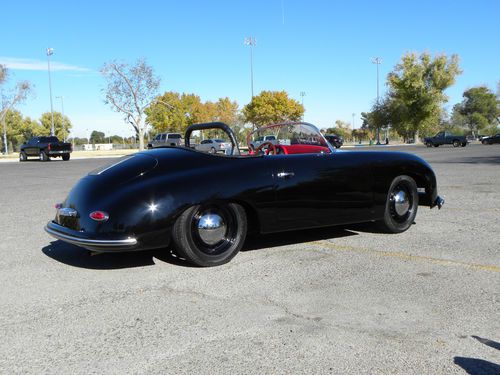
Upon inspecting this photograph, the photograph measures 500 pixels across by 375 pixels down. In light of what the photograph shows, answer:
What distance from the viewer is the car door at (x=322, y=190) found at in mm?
4559

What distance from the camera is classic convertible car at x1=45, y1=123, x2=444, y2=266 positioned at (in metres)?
3.91

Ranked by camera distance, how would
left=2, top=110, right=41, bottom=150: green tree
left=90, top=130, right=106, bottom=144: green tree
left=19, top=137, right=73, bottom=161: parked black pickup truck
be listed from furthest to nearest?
left=90, top=130, right=106, bottom=144: green tree
left=2, top=110, right=41, bottom=150: green tree
left=19, top=137, right=73, bottom=161: parked black pickup truck

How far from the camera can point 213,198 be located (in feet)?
13.5

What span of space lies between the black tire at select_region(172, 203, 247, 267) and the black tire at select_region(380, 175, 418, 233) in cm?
197

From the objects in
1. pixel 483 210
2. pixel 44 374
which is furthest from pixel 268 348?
pixel 483 210

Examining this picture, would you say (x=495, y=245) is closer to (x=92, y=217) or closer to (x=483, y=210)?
(x=483, y=210)

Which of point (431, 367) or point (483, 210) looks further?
point (483, 210)

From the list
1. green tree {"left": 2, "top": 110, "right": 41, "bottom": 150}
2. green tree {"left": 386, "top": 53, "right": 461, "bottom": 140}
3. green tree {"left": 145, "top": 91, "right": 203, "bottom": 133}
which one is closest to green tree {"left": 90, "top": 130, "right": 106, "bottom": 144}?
green tree {"left": 2, "top": 110, "right": 41, "bottom": 150}

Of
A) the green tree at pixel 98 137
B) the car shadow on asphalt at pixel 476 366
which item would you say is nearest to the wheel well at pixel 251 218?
the car shadow on asphalt at pixel 476 366

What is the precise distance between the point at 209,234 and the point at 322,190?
1290 mm

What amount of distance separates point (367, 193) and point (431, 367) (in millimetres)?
2893

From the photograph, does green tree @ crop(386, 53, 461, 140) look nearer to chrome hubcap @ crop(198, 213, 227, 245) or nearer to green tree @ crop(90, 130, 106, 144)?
chrome hubcap @ crop(198, 213, 227, 245)

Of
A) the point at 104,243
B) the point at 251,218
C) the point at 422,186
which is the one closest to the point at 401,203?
the point at 422,186

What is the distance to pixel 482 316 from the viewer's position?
3.03 metres
